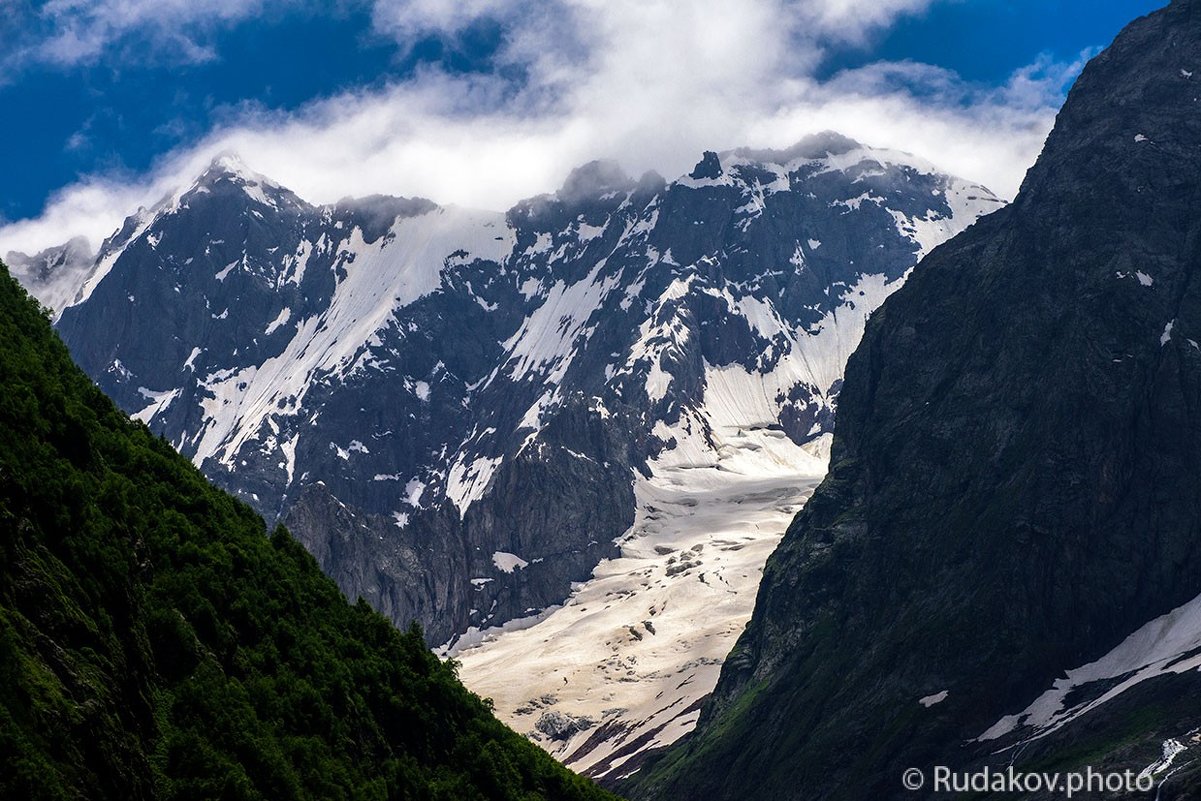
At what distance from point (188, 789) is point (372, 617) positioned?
50152 millimetres

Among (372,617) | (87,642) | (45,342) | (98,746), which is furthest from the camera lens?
(372,617)

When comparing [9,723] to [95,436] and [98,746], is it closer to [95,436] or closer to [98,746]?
[98,746]

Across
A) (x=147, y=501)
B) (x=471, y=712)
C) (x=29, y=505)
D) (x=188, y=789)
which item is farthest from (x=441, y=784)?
(x=29, y=505)

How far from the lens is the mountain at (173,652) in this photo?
189ft

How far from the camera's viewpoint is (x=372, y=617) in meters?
124

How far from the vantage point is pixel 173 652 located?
83688 millimetres

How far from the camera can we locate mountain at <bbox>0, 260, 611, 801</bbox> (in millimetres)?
57719

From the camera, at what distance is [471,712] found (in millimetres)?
124562

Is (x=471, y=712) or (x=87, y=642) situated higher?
(x=87, y=642)

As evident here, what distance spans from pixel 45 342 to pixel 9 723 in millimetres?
56002

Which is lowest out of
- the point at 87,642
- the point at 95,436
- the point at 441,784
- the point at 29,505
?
the point at 441,784

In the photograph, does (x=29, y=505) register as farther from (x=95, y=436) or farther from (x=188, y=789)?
(x=95, y=436)

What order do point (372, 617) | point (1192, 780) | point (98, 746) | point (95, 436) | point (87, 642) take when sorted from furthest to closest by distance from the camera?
point (1192, 780)
point (372, 617)
point (95, 436)
point (87, 642)
point (98, 746)

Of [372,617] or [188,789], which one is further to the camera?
[372,617]
